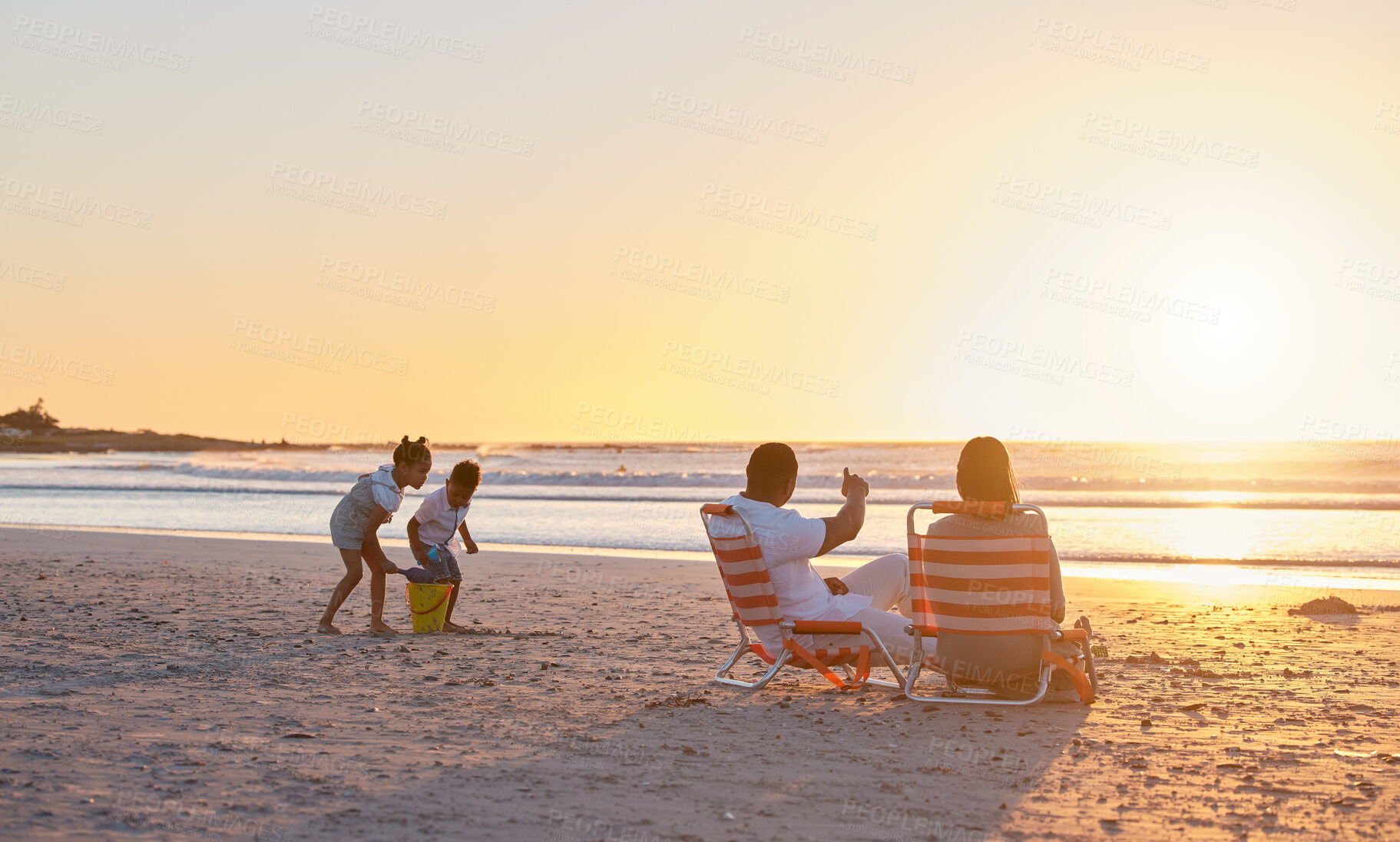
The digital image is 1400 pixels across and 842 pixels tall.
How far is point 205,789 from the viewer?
3.84m

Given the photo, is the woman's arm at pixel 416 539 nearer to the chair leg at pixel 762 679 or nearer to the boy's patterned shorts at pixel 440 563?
the boy's patterned shorts at pixel 440 563

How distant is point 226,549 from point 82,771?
11723mm

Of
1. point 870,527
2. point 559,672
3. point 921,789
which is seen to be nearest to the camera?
point 921,789

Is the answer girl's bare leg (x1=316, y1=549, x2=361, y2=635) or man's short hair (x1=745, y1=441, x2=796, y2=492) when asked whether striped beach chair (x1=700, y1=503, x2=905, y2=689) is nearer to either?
man's short hair (x1=745, y1=441, x2=796, y2=492)

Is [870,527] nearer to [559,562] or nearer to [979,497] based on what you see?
[559,562]

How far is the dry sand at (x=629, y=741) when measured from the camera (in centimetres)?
367

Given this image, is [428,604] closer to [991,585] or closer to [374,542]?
[374,542]

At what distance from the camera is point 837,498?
98.3 feet

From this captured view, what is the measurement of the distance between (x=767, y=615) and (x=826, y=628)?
334mm

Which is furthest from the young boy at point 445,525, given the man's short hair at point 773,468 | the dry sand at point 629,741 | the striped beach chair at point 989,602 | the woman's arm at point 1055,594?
the woman's arm at point 1055,594

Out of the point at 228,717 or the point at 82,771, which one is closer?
the point at 82,771

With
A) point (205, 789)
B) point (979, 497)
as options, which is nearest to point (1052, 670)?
point (979, 497)

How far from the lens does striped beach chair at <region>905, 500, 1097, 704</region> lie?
525 cm

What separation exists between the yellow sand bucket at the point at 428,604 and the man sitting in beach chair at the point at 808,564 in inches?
115
